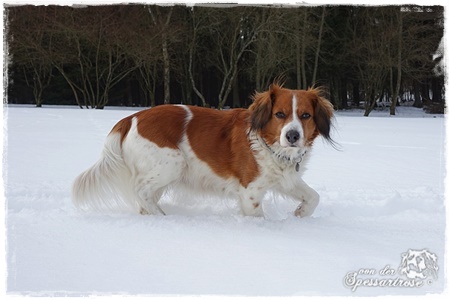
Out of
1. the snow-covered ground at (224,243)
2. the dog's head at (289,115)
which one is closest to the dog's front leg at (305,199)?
the snow-covered ground at (224,243)

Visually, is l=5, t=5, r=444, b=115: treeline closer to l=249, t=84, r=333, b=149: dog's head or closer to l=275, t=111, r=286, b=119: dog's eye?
l=249, t=84, r=333, b=149: dog's head

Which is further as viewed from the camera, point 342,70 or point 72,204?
point 342,70

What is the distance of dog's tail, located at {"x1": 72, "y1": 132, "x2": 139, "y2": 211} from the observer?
364 cm

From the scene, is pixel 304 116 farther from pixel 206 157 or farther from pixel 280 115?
pixel 206 157

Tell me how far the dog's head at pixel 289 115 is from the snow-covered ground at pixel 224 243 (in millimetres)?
656

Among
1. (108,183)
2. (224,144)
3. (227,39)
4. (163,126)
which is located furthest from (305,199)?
(227,39)

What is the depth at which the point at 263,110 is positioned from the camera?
354 centimetres

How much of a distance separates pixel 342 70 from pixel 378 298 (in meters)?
25.7

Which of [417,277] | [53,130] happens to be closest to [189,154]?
[417,277]

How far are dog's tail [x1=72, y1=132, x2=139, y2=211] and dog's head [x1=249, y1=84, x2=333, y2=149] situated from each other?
1.18 meters

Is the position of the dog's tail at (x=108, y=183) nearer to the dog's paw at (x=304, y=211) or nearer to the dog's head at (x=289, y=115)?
the dog's head at (x=289, y=115)

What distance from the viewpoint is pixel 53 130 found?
9.85 m

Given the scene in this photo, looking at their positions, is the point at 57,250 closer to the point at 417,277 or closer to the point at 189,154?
the point at 189,154

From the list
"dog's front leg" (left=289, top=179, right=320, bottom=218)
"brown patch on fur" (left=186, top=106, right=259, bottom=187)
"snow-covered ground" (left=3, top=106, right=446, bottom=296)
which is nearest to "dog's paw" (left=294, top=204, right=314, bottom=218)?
"dog's front leg" (left=289, top=179, right=320, bottom=218)
